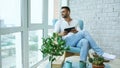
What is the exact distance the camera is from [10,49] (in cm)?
230

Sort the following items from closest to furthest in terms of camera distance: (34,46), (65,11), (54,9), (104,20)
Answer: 1. (65,11)
2. (34,46)
3. (104,20)
4. (54,9)

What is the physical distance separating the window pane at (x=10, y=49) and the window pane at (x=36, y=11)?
1.99 ft

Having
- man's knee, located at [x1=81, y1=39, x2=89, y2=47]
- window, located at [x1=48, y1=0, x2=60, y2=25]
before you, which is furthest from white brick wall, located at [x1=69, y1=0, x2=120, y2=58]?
man's knee, located at [x1=81, y1=39, x2=89, y2=47]

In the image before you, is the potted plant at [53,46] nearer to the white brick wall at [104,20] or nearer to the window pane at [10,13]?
the window pane at [10,13]

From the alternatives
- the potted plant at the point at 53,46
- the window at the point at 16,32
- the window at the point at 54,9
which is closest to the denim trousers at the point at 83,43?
the potted plant at the point at 53,46

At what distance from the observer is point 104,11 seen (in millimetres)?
3318

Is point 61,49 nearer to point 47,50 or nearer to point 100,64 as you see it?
point 47,50

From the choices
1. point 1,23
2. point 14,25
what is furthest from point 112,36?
point 1,23

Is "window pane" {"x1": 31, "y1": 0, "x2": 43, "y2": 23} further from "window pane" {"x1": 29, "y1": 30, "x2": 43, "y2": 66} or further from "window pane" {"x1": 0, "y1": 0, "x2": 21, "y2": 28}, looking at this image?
"window pane" {"x1": 0, "y1": 0, "x2": 21, "y2": 28}

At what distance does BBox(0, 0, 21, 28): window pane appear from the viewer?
6.91 ft

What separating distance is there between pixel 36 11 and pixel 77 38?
1030 millimetres

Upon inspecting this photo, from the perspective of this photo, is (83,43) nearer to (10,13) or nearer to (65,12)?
(65,12)

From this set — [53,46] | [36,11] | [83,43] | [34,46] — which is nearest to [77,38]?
[83,43]

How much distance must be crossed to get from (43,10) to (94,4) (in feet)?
3.51
